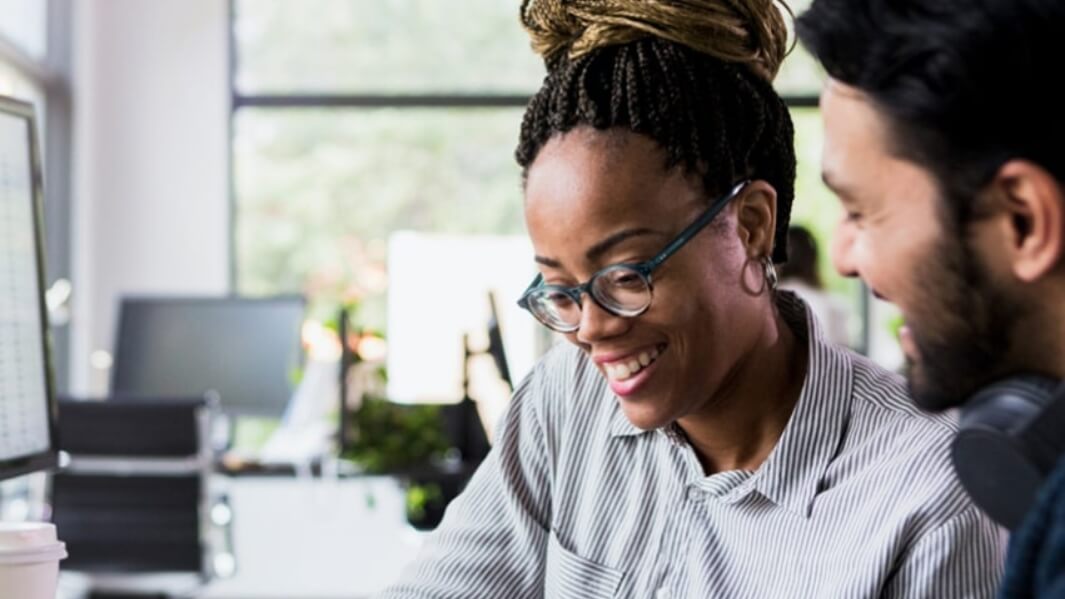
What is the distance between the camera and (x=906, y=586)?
4.07 ft

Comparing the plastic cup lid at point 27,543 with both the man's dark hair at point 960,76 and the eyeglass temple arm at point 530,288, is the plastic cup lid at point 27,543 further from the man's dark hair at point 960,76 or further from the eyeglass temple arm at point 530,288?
the man's dark hair at point 960,76

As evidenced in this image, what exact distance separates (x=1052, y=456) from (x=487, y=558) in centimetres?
79

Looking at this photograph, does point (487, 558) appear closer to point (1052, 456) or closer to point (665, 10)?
point (665, 10)

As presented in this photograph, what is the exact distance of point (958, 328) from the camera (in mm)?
923

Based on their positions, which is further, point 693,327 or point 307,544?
point 307,544

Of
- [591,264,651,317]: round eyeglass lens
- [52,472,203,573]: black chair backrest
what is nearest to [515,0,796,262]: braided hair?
[591,264,651,317]: round eyeglass lens

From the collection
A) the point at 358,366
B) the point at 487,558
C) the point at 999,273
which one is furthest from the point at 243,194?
the point at 999,273

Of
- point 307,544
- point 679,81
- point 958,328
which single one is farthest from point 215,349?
point 958,328

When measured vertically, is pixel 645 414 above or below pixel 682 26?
below

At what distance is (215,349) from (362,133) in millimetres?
1680

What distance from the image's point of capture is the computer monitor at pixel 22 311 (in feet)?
4.96

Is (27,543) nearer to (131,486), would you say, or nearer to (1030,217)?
(1030,217)

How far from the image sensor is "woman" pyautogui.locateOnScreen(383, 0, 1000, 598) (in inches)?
52.9

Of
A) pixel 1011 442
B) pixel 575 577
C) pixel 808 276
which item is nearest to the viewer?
pixel 1011 442
